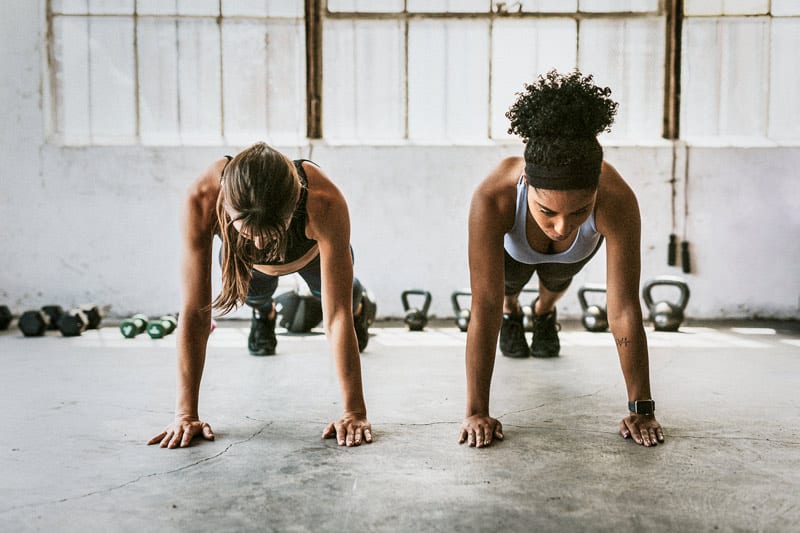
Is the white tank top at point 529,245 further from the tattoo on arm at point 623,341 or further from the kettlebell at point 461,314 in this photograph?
the kettlebell at point 461,314

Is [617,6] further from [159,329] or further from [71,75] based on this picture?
Answer: [71,75]

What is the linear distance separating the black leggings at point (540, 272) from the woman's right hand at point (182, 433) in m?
1.22

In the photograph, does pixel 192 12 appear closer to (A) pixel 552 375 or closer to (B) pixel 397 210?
(B) pixel 397 210

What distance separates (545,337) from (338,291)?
5.68 ft

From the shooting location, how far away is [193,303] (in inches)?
79.9

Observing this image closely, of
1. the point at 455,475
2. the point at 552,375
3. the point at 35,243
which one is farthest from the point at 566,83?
the point at 35,243

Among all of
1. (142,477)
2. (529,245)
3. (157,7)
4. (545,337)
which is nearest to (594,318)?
(545,337)

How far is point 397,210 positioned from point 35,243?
8.64ft

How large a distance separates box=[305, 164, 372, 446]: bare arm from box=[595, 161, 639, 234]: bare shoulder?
0.75 metres

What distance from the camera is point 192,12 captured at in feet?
17.1

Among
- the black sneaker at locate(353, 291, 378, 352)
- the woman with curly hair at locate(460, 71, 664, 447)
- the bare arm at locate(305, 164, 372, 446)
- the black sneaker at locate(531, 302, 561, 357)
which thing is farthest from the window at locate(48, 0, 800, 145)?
the bare arm at locate(305, 164, 372, 446)

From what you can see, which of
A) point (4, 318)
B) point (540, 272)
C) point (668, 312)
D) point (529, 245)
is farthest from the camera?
point (4, 318)

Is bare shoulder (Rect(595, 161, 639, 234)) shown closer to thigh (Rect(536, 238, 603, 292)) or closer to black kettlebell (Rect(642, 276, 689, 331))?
thigh (Rect(536, 238, 603, 292))

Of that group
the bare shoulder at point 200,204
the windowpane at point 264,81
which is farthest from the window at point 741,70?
the bare shoulder at point 200,204
